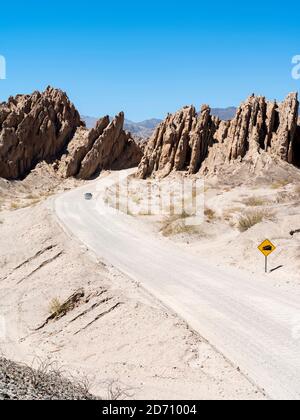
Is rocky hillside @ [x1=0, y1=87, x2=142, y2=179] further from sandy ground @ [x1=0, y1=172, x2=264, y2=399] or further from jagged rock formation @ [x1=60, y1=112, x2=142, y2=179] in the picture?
sandy ground @ [x1=0, y1=172, x2=264, y2=399]

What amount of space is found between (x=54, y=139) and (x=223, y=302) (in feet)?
209

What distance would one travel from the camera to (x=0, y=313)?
21453 mm

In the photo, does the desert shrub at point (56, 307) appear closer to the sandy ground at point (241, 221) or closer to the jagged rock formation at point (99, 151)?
the sandy ground at point (241, 221)

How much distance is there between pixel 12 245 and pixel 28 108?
49950mm

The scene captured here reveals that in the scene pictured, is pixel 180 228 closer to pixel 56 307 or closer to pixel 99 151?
pixel 56 307

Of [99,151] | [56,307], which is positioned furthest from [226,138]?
[56,307]

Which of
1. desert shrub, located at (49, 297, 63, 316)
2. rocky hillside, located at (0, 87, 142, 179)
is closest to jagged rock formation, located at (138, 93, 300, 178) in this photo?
rocky hillside, located at (0, 87, 142, 179)

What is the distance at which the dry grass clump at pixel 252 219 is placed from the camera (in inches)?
1253

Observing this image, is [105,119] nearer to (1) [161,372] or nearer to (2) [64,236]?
(2) [64,236]

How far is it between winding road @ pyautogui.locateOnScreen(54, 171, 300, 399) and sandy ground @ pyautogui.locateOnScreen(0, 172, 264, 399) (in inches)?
26.2

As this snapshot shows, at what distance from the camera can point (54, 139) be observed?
77.6 metres

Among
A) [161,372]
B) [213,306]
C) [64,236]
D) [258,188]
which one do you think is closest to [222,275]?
[213,306]

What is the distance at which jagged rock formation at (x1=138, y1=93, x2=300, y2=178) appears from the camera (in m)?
55.0

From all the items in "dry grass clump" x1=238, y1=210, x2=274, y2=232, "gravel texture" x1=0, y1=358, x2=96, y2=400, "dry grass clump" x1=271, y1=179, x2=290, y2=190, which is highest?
"gravel texture" x1=0, y1=358, x2=96, y2=400
